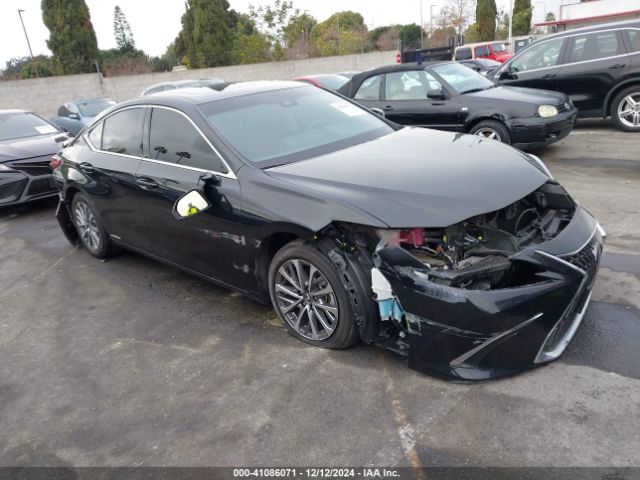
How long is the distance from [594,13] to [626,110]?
36.2 metres

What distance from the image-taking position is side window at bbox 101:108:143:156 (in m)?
4.55

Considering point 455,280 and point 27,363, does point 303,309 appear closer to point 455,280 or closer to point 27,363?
point 455,280

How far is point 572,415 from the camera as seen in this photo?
2643mm

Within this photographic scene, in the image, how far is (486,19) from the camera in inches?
1526

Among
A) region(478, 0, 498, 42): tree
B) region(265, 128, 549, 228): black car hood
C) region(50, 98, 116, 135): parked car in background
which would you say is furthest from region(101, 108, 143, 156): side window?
region(478, 0, 498, 42): tree

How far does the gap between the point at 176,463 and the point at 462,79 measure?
716 centimetres

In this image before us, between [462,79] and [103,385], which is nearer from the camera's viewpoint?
[103,385]

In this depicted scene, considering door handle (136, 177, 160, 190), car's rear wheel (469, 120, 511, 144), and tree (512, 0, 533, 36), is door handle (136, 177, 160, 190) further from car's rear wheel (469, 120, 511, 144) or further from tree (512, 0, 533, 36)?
tree (512, 0, 533, 36)

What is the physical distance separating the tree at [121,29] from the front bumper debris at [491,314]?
6631cm

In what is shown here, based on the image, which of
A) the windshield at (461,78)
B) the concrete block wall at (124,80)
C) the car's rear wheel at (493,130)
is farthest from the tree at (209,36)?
the car's rear wheel at (493,130)

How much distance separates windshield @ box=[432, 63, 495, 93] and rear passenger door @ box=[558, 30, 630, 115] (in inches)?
67.1

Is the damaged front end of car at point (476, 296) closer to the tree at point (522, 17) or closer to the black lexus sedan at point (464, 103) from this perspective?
the black lexus sedan at point (464, 103)

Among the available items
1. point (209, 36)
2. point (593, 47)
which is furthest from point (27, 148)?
point (209, 36)

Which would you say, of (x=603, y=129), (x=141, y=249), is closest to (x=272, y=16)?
(x=603, y=129)
